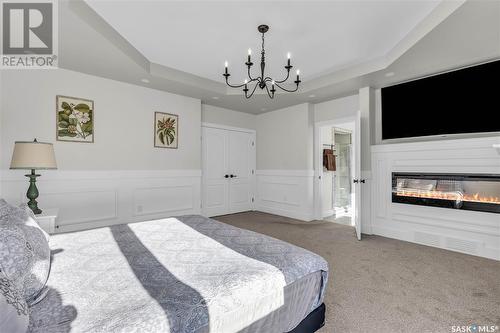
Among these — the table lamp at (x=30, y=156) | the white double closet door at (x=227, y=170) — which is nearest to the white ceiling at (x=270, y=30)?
the table lamp at (x=30, y=156)

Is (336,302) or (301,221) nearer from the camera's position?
(336,302)

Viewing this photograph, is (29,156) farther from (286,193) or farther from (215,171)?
(286,193)

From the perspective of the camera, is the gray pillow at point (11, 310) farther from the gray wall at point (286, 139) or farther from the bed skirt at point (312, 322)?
the gray wall at point (286, 139)

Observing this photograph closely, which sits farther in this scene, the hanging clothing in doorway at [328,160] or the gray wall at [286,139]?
the hanging clothing in doorway at [328,160]

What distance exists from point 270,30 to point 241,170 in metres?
3.54

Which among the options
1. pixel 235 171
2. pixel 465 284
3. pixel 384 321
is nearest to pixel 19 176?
pixel 235 171

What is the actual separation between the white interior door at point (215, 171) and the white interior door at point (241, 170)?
14 cm

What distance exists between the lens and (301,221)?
482cm

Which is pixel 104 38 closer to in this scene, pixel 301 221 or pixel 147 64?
pixel 147 64

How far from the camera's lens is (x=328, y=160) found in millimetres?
5199

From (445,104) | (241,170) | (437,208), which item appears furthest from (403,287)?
(241,170)

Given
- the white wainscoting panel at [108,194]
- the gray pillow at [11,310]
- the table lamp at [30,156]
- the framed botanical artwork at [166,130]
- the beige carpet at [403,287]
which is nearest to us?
the gray pillow at [11,310]

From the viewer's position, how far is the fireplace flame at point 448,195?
2.95m

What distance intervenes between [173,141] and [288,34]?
2695 mm
